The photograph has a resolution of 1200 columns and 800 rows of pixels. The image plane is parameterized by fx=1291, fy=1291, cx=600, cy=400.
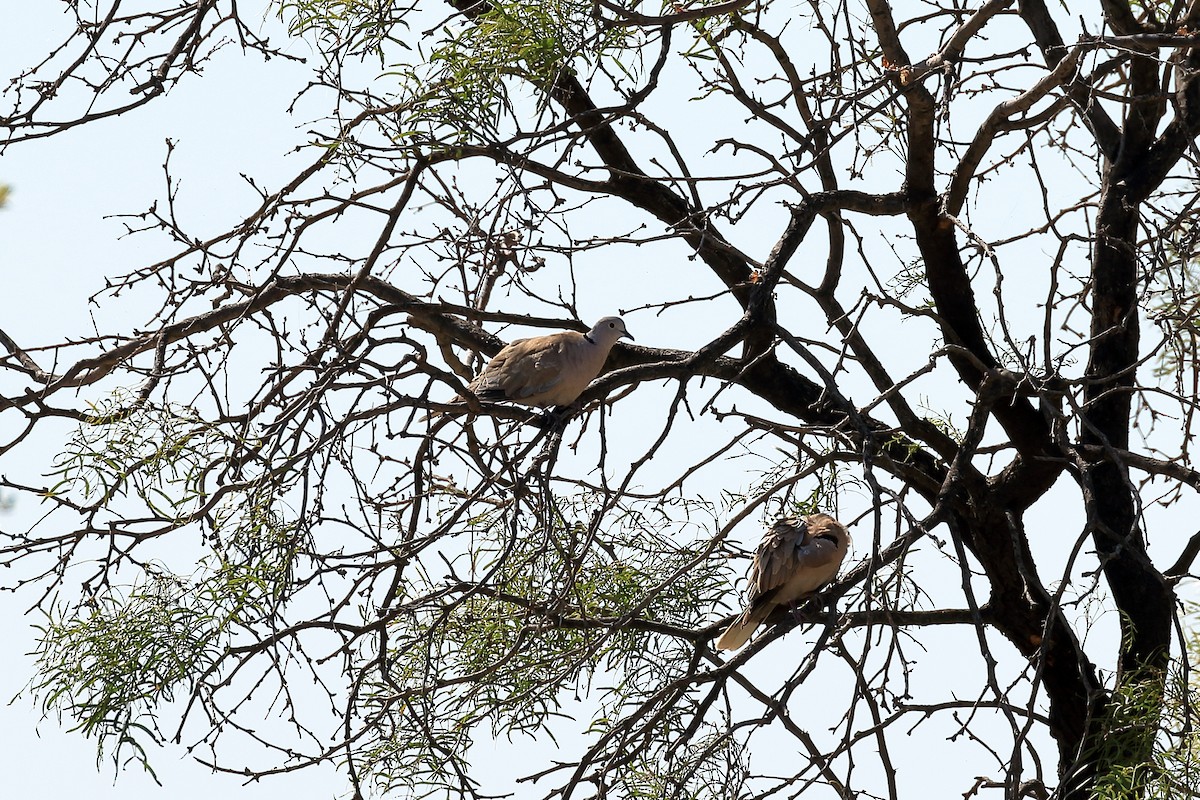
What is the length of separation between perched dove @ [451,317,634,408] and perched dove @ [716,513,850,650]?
65cm

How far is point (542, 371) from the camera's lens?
313 centimetres

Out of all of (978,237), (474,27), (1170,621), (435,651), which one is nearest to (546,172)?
(474,27)

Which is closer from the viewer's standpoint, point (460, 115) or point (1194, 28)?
point (460, 115)

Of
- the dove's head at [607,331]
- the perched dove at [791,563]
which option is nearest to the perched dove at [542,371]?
the dove's head at [607,331]

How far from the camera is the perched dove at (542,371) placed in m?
3.13

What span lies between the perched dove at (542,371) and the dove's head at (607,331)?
3.1 inches

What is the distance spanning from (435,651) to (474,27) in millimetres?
1658

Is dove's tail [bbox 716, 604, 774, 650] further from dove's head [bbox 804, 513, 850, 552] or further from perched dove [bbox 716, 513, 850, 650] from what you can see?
dove's head [bbox 804, 513, 850, 552]

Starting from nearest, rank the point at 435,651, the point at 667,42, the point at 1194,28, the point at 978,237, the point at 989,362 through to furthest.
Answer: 1. the point at 667,42
2. the point at 978,237
3. the point at 1194,28
4. the point at 435,651
5. the point at 989,362

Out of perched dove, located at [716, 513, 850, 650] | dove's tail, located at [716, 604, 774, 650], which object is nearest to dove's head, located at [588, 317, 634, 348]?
perched dove, located at [716, 513, 850, 650]

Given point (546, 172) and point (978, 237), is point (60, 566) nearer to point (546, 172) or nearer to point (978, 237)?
point (546, 172)

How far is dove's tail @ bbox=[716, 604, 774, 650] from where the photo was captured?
3473 millimetres

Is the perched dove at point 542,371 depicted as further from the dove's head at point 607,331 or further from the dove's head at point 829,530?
the dove's head at point 829,530

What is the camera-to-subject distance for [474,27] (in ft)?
8.65
